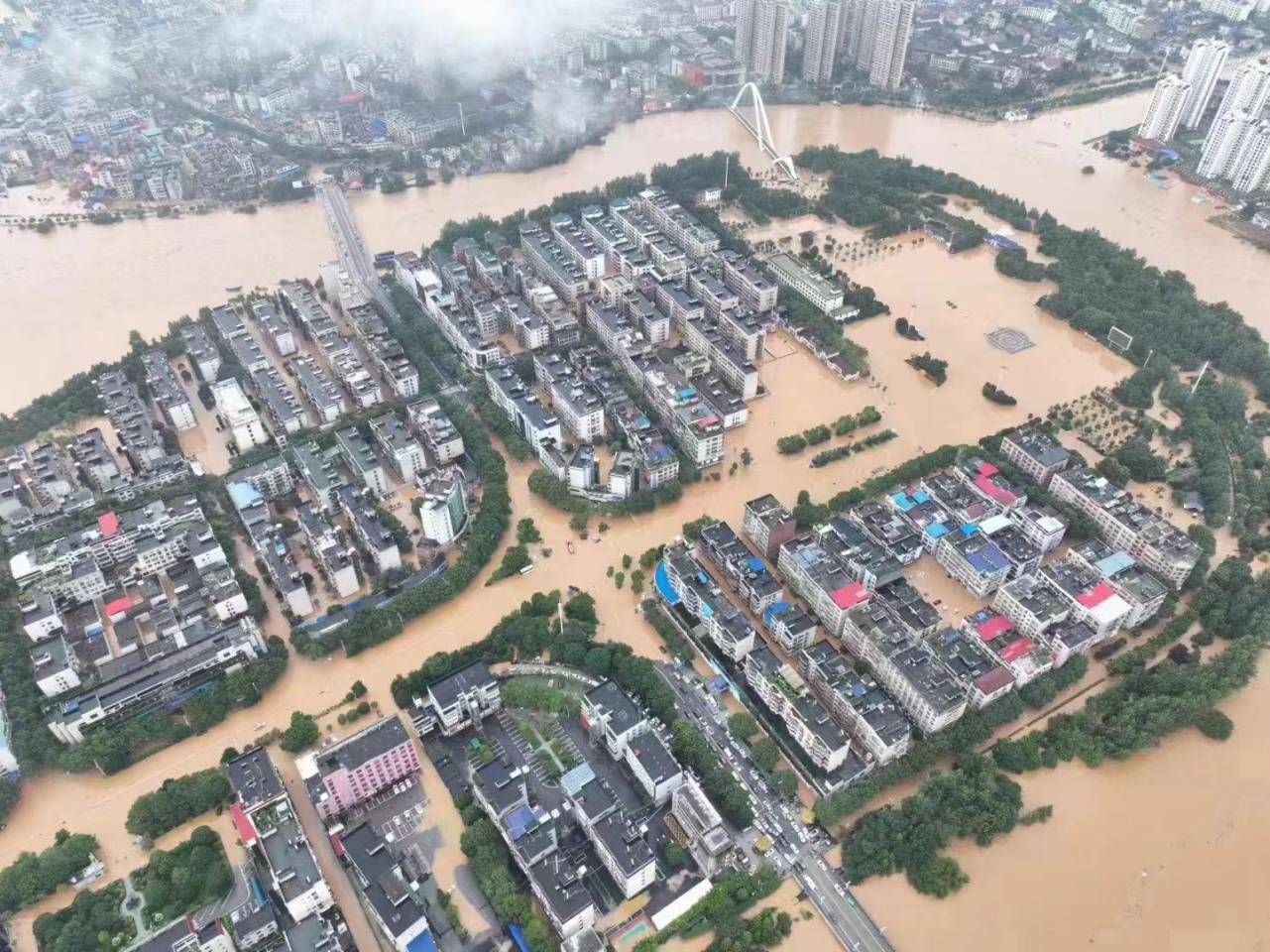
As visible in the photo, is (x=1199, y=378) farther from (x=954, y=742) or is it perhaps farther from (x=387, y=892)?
(x=387, y=892)

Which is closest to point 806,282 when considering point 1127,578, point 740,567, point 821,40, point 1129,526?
point 1129,526

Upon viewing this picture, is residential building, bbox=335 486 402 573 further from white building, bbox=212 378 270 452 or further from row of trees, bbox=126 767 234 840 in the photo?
row of trees, bbox=126 767 234 840

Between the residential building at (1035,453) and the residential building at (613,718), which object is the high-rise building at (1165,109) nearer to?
Result: the residential building at (1035,453)

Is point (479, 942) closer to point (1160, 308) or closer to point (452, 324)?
point (452, 324)

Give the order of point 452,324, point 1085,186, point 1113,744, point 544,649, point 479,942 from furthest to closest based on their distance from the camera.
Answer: point 1085,186 < point 452,324 < point 544,649 < point 1113,744 < point 479,942

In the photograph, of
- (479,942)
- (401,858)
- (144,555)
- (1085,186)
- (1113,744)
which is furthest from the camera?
(1085,186)

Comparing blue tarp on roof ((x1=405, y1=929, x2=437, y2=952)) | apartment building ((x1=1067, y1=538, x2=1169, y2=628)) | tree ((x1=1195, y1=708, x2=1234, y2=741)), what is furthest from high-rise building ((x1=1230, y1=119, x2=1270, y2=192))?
blue tarp on roof ((x1=405, y1=929, x2=437, y2=952))

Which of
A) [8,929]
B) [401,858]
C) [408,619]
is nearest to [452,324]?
[408,619]

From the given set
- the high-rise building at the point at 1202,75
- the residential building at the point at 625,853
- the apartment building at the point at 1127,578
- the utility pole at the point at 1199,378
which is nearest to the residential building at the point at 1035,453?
the apartment building at the point at 1127,578
